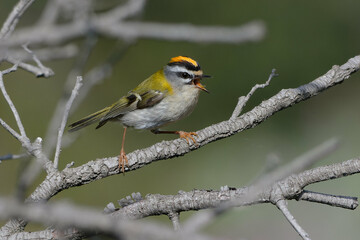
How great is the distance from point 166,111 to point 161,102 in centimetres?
8

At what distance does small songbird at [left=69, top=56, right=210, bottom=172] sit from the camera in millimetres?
2963

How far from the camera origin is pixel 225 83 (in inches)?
186

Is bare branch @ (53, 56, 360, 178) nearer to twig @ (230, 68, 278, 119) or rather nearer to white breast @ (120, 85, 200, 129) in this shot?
twig @ (230, 68, 278, 119)

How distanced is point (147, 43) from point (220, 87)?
0.83 metres

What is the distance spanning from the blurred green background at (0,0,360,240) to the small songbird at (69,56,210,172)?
127 centimetres

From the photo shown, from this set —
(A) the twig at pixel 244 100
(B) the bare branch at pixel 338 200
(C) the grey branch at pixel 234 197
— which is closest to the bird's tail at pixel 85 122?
(A) the twig at pixel 244 100

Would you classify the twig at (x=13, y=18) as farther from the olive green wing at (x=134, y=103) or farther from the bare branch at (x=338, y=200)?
the olive green wing at (x=134, y=103)

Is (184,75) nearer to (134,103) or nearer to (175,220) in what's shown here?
(134,103)

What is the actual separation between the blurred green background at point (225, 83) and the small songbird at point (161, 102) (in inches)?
50.0

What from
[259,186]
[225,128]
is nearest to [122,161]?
[225,128]

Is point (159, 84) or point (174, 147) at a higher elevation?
point (159, 84)

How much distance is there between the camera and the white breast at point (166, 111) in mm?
2953

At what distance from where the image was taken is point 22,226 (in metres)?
1.68

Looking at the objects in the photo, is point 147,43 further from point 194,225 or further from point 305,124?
point 194,225
